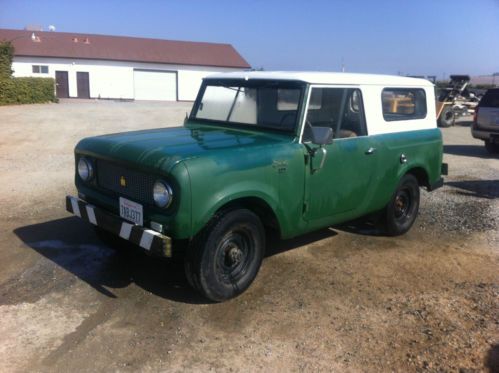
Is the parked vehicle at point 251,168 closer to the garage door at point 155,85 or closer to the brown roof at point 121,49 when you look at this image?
the garage door at point 155,85

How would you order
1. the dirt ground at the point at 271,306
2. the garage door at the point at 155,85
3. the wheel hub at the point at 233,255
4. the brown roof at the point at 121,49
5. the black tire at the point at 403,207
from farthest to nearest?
the garage door at the point at 155,85, the brown roof at the point at 121,49, the black tire at the point at 403,207, the wheel hub at the point at 233,255, the dirt ground at the point at 271,306

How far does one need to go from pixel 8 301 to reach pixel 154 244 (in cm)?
146

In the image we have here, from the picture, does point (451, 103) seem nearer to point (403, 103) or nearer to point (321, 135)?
point (403, 103)

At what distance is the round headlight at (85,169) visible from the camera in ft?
14.4

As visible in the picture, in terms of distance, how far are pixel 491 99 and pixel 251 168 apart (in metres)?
11.0

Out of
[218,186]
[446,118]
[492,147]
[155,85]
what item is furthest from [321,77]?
[155,85]

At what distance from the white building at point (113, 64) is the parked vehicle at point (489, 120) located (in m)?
29.1

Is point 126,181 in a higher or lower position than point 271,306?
higher

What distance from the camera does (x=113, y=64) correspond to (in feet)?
124

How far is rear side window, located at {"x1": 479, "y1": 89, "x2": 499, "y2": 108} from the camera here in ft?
41.2

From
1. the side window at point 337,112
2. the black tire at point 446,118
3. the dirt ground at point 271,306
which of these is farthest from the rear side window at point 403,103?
the black tire at point 446,118

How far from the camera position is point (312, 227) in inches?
184

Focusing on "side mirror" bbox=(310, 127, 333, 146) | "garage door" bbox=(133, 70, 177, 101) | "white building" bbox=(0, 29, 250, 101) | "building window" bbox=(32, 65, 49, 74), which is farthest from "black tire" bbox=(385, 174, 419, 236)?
"building window" bbox=(32, 65, 49, 74)

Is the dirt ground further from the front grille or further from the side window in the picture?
the side window
